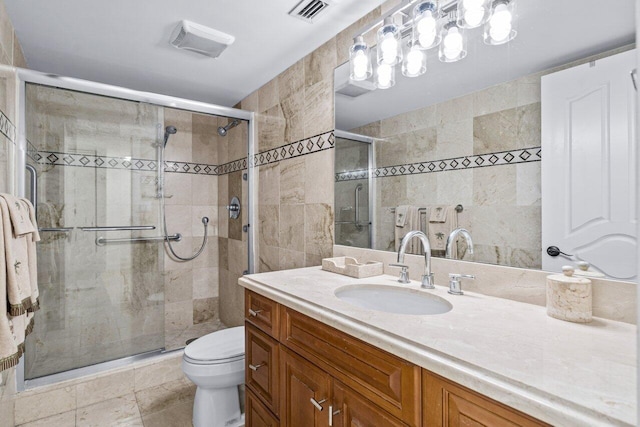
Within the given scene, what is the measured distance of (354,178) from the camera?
1.75m

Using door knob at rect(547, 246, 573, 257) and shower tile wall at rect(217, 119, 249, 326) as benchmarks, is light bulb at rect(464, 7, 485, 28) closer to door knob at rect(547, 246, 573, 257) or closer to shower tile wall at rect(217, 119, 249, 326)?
door knob at rect(547, 246, 573, 257)

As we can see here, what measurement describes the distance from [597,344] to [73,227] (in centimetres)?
266

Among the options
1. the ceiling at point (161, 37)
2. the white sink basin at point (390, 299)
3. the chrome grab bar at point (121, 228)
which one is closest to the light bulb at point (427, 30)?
the ceiling at point (161, 37)

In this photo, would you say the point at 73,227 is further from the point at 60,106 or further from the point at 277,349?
the point at 277,349

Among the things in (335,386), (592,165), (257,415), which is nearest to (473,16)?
(592,165)

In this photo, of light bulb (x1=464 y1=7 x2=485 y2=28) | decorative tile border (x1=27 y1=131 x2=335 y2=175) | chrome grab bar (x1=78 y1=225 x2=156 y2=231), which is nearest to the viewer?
light bulb (x1=464 y1=7 x2=485 y2=28)

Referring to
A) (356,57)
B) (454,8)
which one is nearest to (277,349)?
(356,57)

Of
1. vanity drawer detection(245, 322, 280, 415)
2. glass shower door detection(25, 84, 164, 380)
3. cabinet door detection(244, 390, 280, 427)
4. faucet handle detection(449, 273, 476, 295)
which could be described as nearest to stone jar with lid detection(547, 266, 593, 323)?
faucet handle detection(449, 273, 476, 295)

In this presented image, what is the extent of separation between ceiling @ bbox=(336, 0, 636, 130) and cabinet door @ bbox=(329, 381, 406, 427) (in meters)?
1.15

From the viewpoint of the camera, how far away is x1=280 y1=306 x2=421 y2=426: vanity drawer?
2.43 feet

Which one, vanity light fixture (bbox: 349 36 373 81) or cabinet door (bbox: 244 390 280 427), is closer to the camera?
cabinet door (bbox: 244 390 280 427)

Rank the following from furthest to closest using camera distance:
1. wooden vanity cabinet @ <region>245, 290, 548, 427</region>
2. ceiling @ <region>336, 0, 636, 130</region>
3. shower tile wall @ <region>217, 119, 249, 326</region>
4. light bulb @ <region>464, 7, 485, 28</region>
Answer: shower tile wall @ <region>217, 119, 249, 326</region> < light bulb @ <region>464, 7, 485, 28</region> < ceiling @ <region>336, 0, 636, 130</region> < wooden vanity cabinet @ <region>245, 290, 548, 427</region>

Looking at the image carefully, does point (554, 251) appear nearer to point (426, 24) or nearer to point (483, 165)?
point (483, 165)

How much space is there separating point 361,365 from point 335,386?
15 cm
